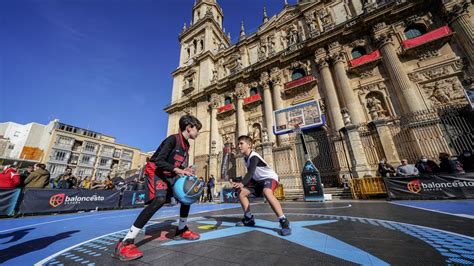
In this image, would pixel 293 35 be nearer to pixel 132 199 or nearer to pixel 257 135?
pixel 257 135

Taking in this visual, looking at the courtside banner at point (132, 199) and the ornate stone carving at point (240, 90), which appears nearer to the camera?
the courtside banner at point (132, 199)

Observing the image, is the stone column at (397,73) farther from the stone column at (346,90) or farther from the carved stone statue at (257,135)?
the carved stone statue at (257,135)

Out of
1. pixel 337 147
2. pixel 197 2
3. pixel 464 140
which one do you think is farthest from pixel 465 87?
pixel 197 2

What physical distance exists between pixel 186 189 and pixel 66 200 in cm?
848

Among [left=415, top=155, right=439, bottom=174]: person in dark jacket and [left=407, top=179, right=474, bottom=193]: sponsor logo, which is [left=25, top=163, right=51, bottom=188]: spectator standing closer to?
[left=407, top=179, right=474, bottom=193]: sponsor logo

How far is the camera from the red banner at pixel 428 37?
432 inches

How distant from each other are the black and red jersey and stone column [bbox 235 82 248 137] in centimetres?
1383

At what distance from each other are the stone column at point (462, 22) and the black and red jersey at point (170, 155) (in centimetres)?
1689

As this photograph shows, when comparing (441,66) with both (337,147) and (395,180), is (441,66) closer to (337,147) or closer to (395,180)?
(337,147)

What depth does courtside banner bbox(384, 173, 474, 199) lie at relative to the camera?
5805mm

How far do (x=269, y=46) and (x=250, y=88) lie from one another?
5.44 m

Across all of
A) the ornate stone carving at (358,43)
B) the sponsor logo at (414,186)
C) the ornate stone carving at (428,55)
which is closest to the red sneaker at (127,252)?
the sponsor logo at (414,186)

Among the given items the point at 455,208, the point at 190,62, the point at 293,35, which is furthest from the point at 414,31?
the point at 190,62

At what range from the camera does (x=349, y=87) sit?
13.0 metres
